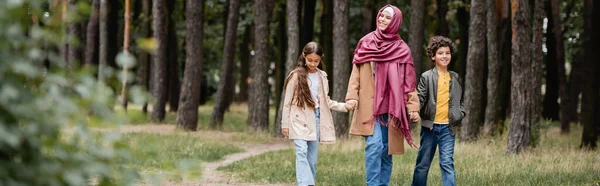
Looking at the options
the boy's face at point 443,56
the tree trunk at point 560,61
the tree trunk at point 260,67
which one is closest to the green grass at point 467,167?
the boy's face at point 443,56

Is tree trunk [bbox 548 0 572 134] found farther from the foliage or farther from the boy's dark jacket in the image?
the foliage

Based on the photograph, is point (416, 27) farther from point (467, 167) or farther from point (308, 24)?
point (467, 167)

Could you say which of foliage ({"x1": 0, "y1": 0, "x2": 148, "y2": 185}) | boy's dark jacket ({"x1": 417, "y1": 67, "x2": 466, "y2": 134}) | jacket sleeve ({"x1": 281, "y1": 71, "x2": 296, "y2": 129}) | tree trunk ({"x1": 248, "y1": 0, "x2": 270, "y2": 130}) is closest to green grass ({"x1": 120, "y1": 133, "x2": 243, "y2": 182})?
jacket sleeve ({"x1": 281, "y1": 71, "x2": 296, "y2": 129})

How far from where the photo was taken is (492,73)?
54.6ft

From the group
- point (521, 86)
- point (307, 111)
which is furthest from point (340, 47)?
point (307, 111)

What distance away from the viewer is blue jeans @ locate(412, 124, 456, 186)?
26.6ft

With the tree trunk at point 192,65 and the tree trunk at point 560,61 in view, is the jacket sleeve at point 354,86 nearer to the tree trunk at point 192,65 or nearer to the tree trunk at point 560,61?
the tree trunk at point 192,65

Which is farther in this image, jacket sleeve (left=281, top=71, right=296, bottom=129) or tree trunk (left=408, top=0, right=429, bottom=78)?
tree trunk (left=408, top=0, right=429, bottom=78)

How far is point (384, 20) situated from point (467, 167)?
426 cm

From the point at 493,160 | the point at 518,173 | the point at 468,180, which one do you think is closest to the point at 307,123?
the point at 468,180

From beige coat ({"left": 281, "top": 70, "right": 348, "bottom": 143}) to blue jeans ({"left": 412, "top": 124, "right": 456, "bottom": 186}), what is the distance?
1004 millimetres

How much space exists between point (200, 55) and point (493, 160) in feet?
34.3

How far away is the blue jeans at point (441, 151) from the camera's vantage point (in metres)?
8.11

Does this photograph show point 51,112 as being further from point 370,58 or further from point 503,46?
point 503,46
